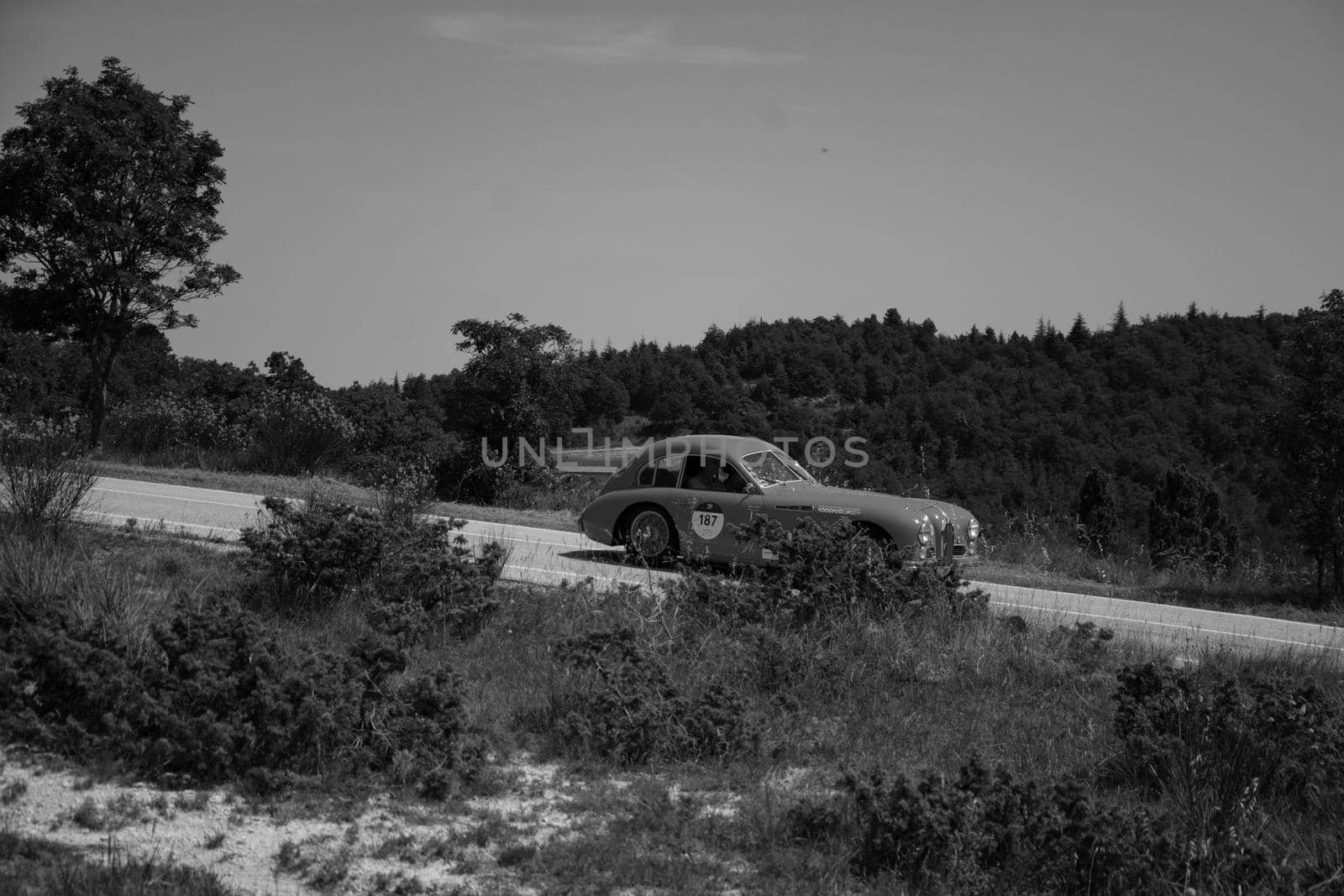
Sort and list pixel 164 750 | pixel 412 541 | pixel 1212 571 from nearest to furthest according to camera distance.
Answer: pixel 164 750, pixel 412 541, pixel 1212 571

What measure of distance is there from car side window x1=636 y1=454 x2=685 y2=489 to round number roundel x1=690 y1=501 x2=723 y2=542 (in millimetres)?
462

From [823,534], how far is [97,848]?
19.4ft

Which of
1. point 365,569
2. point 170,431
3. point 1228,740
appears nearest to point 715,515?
point 365,569

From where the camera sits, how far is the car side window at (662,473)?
12141 mm

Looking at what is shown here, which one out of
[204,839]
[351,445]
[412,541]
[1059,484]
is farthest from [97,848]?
[1059,484]

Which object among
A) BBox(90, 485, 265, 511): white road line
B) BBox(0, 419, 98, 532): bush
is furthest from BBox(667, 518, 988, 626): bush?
BBox(90, 485, 265, 511): white road line

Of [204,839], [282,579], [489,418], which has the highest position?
[489,418]

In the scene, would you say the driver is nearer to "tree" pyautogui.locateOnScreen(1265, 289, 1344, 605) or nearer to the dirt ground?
the dirt ground

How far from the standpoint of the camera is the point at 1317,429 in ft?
46.3

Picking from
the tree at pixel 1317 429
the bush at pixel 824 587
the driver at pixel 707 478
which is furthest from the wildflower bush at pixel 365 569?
the tree at pixel 1317 429

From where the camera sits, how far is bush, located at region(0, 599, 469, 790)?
536 cm

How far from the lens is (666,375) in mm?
43969

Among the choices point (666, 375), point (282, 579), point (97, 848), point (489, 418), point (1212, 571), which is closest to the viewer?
point (97, 848)

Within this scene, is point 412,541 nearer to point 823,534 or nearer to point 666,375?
point 823,534
